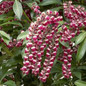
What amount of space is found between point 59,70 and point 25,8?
0.45 m

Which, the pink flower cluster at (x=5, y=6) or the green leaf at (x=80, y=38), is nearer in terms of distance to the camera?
the green leaf at (x=80, y=38)

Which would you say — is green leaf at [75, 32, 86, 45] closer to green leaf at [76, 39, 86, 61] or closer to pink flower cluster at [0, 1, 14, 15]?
green leaf at [76, 39, 86, 61]

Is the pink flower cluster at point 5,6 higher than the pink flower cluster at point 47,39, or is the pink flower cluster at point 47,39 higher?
the pink flower cluster at point 5,6

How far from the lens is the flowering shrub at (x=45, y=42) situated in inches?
43.1

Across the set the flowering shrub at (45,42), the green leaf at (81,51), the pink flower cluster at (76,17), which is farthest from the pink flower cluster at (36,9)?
the green leaf at (81,51)

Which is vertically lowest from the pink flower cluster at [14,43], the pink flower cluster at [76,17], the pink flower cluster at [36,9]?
the pink flower cluster at [14,43]

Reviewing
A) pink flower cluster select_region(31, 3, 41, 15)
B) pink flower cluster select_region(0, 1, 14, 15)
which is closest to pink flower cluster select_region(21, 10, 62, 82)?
pink flower cluster select_region(31, 3, 41, 15)

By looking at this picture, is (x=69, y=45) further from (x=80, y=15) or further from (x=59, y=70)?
(x=59, y=70)

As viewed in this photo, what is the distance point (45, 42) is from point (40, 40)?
0.18ft

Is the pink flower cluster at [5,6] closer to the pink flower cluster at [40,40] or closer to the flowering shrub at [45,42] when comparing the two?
the flowering shrub at [45,42]

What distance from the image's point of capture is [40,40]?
1.09m

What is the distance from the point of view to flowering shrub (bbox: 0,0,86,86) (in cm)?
109

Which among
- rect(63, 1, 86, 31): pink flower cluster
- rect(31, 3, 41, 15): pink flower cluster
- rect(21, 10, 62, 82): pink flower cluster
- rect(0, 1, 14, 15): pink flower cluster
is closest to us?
rect(21, 10, 62, 82): pink flower cluster

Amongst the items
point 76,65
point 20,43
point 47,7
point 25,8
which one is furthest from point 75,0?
point 20,43
